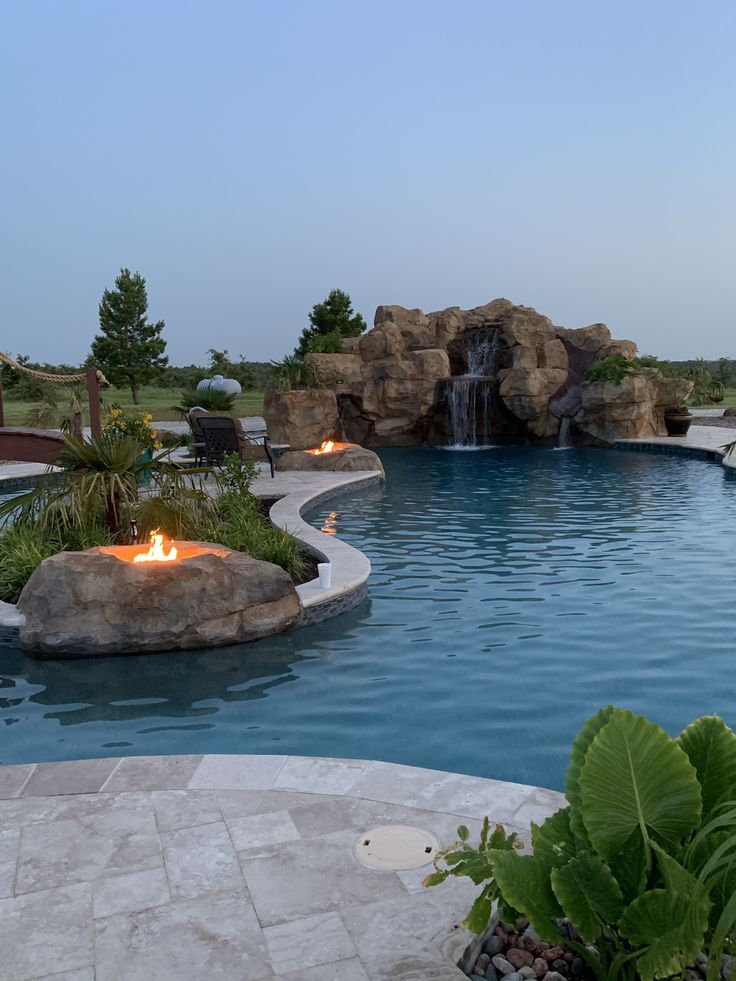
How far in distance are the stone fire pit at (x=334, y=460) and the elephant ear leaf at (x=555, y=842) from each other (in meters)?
13.3

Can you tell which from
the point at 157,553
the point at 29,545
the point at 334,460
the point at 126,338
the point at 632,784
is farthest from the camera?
the point at 126,338

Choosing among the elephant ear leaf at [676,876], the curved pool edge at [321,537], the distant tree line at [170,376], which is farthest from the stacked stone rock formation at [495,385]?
the elephant ear leaf at [676,876]

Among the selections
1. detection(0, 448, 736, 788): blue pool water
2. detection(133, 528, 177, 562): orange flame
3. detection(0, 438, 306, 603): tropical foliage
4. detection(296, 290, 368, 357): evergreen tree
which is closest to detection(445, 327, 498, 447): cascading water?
detection(0, 448, 736, 788): blue pool water

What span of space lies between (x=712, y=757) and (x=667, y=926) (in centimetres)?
51

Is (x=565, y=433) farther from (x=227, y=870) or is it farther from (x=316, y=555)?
(x=227, y=870)

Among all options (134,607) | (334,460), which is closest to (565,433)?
(334,460)

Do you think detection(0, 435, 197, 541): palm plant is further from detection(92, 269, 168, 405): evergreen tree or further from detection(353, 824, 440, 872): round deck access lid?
detection(92, 269, 168, 405): evergreen tree

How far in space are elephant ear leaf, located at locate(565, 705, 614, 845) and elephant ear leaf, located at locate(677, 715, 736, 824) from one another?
25cm

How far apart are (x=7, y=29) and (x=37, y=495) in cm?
1780

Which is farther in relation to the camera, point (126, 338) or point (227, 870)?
point (126, 338)

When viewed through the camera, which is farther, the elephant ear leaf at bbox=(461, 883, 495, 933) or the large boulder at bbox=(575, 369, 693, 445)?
the large boulder at bbox=(575, 369, 693, 445)

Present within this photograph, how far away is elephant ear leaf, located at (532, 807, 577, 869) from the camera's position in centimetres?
237

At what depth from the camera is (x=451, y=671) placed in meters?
5.90

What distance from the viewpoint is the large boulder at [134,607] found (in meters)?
6.12
